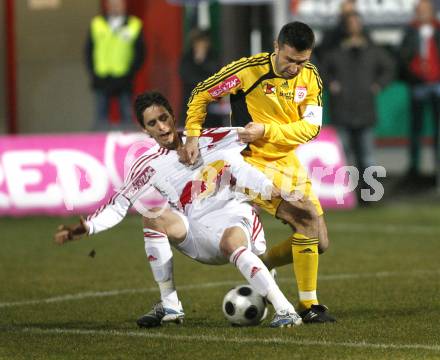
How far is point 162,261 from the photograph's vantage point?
8688 millimetres

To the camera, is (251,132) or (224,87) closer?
(251,132)

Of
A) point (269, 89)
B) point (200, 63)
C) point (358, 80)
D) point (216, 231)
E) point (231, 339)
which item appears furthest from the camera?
point (200, 63)

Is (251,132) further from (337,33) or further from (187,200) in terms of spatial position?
(337,33)

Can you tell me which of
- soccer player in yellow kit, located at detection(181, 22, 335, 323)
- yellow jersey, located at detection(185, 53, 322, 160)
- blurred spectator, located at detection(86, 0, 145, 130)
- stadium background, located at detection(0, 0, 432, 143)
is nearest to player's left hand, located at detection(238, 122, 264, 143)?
soccer player in yellow kit, located at detection(181, 22, 335, 323)

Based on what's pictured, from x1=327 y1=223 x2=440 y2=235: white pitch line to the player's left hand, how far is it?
243 inches

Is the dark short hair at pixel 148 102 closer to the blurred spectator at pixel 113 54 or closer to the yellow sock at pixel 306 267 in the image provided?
the yellow sock at pixel 306 267

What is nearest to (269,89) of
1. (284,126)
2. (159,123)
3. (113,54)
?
(284,126)

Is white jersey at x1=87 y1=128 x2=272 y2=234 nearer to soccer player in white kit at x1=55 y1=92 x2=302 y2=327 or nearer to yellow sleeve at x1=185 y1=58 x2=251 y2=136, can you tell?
soccer player in white kit at x1=55 y1=92 x2=302 y2=327

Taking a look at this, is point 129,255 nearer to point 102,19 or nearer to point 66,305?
point 66,305

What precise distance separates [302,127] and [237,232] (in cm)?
86

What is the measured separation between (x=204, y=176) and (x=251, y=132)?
0.61m

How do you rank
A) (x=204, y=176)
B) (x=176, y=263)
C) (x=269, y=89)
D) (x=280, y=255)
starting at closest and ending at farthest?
(x=204, y=176), (x=269, y=89), (x=280, y=255), (x=176, y=263)


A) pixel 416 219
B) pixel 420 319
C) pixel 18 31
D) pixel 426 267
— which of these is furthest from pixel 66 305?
pixel 18 31

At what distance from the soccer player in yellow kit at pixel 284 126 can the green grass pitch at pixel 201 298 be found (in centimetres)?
50
